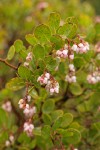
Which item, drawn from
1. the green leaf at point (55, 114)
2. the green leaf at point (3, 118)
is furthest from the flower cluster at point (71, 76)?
the green leaf at point (3, 118)

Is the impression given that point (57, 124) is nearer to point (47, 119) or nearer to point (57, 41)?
point (47, 119)

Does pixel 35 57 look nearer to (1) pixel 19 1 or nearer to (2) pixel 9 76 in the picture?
(2) pixel 9 76

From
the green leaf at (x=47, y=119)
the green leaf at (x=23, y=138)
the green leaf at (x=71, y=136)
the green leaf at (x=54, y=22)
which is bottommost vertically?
Result: the green leaf at (x=71, y=136)

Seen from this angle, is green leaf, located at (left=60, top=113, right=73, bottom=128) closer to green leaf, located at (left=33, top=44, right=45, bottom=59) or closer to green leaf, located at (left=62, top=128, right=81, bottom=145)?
green leaf, located at (left=62, top=128, right=81, bottom=145)

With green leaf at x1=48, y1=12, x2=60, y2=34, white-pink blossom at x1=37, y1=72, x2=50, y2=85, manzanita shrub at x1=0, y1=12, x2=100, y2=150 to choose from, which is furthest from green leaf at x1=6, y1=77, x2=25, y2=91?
green leaf at x1=48, y1=12, x2=60, y2=34

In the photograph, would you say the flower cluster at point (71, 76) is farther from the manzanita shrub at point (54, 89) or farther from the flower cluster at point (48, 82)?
the flower cluster at point (48, 82)
